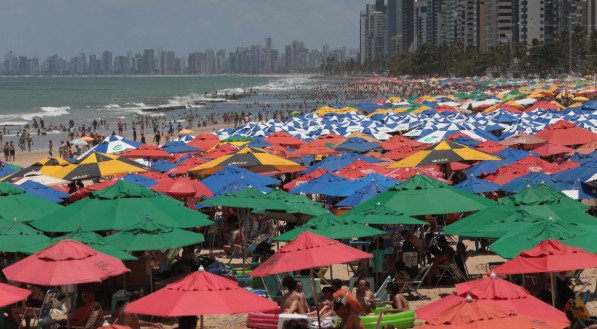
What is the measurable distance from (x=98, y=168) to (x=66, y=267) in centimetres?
974

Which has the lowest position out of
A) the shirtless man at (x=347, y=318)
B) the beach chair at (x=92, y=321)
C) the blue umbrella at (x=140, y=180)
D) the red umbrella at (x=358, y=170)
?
the beach chair at (x=92, y=321)

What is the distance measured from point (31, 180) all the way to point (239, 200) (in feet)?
15.2

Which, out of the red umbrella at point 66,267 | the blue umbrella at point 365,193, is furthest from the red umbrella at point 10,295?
the blue umbrella at point 365,193

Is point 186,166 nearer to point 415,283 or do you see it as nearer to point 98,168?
point 98,168

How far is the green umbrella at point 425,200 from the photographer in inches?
491

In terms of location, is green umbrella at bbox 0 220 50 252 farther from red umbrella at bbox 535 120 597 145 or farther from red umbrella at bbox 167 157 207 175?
red umbrella at bbox 535 120 597 145

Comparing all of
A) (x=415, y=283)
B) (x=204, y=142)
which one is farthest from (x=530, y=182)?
(x=204, y=142)

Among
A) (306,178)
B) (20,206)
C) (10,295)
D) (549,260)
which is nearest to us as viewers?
(10,295)

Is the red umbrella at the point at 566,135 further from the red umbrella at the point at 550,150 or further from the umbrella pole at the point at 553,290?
the umbrella pole at the point at 553,290

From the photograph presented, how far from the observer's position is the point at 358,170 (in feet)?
58.9

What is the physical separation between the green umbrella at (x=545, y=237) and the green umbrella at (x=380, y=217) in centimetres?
185

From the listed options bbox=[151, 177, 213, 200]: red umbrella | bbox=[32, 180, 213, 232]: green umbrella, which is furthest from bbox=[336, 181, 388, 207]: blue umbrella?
bbox=[32, 180, 213, 232]: green umbrella

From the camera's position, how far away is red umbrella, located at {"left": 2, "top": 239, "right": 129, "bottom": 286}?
855 cm

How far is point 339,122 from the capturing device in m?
33.8
